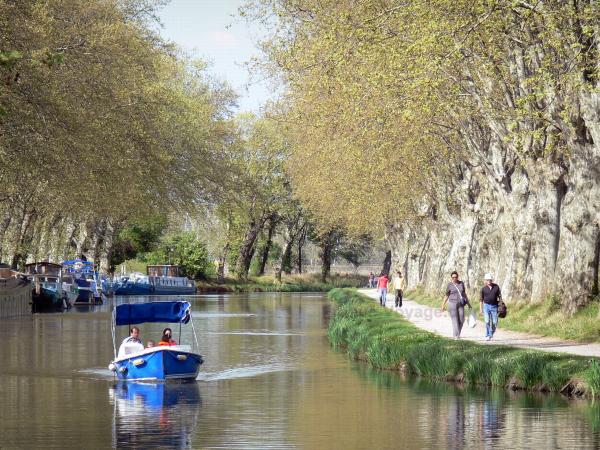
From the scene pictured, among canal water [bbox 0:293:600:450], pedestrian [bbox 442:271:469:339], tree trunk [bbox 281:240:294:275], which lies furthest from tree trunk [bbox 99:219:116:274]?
pedestrian [bbox 442:271:469:339]

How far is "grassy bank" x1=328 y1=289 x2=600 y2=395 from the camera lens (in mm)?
22891

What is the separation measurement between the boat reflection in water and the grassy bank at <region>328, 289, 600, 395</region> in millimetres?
5024

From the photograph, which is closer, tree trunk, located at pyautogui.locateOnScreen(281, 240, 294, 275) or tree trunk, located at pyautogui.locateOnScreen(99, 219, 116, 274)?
tree trunk, located at pyautogui.locateOnScreen(99, 219, 116, 274)

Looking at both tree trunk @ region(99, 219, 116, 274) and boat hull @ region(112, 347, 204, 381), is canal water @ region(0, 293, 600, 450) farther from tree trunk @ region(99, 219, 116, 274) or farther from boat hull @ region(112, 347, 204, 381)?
tree trunk @ region(99, 219, 116, 274)

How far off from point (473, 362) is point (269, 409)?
513 cm

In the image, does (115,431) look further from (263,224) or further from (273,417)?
(263,224)

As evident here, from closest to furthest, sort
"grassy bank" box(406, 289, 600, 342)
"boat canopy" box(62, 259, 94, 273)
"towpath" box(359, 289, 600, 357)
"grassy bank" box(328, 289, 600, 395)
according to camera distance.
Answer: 1. "grassy bank" box(328, 289, 600, 395)
2. "towpath" box(359, 289, 600, 357)
3. "grassy bank" box(406, 289, 600, 342)
4. "boat canopy" box(62, 259, 94, 273)

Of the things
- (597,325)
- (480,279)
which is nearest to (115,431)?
(597,325)

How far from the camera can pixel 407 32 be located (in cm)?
3234

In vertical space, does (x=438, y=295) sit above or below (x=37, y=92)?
below

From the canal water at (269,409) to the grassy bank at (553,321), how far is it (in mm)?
5424

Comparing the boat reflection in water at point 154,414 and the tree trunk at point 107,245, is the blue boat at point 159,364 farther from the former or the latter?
the tree trunk at point 107,245

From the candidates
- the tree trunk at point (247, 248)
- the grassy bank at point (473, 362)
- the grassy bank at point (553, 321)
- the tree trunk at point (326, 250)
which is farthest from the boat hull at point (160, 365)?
the tree trunk at point (326, 250)

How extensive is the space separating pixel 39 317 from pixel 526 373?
40722mm
